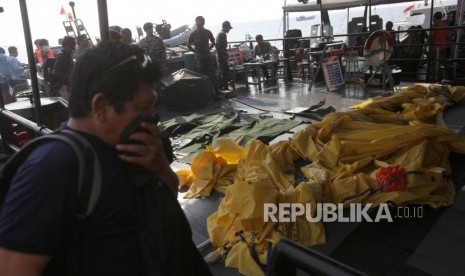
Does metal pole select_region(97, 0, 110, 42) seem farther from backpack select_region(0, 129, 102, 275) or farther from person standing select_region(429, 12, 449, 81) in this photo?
person standing select_region(429, 12, 449, 81)

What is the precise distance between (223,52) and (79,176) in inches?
374

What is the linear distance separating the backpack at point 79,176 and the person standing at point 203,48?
8.55 meters

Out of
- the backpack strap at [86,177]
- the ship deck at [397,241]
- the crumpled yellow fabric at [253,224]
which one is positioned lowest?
the ship deck at [397,241]

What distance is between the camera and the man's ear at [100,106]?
1105mm

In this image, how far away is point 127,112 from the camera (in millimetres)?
1151

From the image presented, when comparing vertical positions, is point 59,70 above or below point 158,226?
above

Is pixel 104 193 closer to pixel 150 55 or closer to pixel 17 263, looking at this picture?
pixel 17 263

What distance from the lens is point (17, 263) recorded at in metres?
0.97

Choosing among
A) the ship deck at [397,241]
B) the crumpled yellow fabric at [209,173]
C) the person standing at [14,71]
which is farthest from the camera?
the person standing at [14,71]

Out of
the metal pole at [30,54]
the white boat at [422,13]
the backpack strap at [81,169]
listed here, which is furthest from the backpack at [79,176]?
the white boat at [422,13]

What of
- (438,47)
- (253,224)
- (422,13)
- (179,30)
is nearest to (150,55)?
(253,224)

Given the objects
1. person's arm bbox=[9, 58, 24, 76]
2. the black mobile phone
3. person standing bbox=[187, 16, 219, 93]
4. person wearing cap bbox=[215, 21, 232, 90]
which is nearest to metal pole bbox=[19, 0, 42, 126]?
the black mobile phone

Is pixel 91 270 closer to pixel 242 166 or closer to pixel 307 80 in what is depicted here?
pixel 242 166

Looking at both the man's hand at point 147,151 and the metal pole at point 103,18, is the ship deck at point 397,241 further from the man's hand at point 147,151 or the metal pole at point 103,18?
the metal pole at point 103,18
